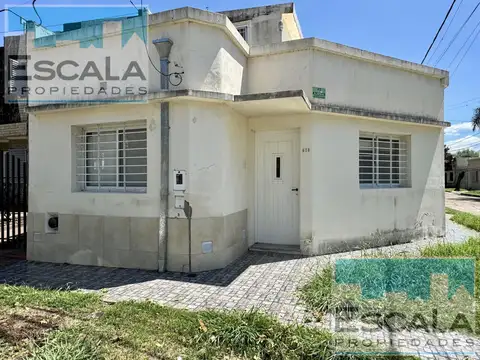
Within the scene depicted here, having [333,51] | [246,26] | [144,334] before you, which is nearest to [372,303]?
[144,334]

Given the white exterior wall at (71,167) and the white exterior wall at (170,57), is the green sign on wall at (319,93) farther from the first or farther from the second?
the white exterior wall at (71,167)

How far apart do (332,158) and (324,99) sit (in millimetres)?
1383

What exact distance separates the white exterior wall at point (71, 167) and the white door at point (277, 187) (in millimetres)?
2796

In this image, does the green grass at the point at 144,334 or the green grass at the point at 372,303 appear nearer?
the green grass at the point at 144,334

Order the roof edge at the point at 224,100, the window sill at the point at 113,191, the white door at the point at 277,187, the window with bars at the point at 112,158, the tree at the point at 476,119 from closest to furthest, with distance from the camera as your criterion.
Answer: the roof edge at the point at 224,100
the window sill at the point at 113,191
the window with bars at the point at 112,158
the white door at the point at 277,187
the tree at the point at 476,119

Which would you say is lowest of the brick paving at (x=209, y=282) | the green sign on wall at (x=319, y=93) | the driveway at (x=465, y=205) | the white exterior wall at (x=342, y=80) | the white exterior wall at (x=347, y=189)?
the brick paving at (x=209, y=282)

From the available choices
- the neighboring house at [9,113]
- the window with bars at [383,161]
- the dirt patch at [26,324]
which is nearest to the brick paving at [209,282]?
the dirt patch at [26,324]

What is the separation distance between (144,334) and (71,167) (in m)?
4.54

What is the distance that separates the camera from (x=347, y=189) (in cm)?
748

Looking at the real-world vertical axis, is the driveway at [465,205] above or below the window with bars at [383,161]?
below

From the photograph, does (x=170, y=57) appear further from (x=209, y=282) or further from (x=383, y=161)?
(x=383, y=161)

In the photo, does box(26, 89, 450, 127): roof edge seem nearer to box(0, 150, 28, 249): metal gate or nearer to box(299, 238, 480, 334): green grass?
box(0, 150, 28, 249): metal gate

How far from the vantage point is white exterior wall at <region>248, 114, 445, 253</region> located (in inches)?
279

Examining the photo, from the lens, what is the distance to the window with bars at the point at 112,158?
6516mm
